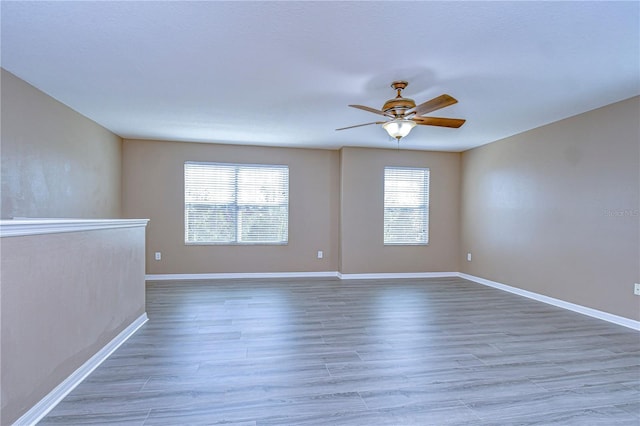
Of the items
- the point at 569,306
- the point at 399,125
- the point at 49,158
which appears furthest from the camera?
the point at 569,306

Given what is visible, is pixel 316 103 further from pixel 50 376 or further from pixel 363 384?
pixel 50 376

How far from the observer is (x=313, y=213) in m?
5.82

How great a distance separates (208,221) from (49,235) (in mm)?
3668

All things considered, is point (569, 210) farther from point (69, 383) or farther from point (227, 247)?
point (69, 383)

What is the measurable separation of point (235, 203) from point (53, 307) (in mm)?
3763

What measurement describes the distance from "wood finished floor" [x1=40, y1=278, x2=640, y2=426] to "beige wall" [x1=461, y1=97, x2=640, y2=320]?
495mm

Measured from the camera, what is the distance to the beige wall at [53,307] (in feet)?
5.09

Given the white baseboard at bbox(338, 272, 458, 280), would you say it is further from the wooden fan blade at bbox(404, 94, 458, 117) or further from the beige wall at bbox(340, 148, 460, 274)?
the wooden fan blade at bbox(404, 94, 458, 117)

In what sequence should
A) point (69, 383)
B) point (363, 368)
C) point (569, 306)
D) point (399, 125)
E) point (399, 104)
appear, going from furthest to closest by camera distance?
point (569, 306), point (399, 125), point (399, 104), point (363, 368), point (69, 383)

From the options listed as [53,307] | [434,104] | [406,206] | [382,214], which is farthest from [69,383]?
[406,206]

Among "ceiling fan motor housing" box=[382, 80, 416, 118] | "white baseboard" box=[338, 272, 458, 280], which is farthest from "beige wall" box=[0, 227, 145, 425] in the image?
"white baseboard" box=[338, 272, 458, 280]

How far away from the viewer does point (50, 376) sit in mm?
1854

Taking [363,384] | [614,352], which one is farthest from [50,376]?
[614,352]

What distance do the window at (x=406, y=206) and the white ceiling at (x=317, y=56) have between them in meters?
2.08
